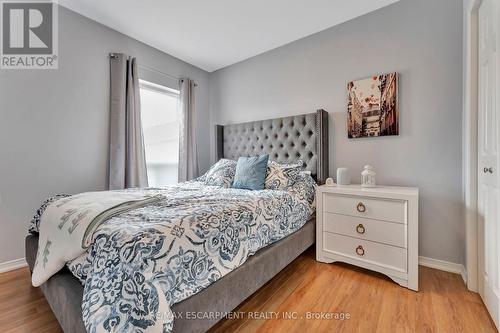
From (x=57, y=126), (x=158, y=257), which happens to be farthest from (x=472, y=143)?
(x=57, y=126)

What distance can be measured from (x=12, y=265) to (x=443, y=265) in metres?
3.90

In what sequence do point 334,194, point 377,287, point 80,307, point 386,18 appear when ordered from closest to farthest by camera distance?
point 80,307, point 377,287, point 334,194, point 386,18

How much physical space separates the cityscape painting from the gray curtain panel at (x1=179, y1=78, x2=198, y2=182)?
2211 millimetres

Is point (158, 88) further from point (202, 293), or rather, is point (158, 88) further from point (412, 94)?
point (412, 94)

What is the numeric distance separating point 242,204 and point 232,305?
596mm

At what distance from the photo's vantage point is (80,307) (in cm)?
97

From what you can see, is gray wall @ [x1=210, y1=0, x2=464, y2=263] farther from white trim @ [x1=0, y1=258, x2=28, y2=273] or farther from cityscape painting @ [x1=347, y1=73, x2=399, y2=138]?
white trim @ [x1=0, y1=258, x2=28, y2=273]

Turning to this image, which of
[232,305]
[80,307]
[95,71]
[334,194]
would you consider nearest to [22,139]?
[95,71]

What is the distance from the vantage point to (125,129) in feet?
8.69

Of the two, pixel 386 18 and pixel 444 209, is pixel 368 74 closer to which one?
pixel 386 18

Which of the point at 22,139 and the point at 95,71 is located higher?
the point at 95,71

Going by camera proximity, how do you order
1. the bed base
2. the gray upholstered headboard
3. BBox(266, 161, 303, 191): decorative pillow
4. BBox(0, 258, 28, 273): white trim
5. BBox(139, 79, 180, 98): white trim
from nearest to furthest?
the bed base → BBox(0, 258, 28, 273): white trim → BBox(266, 161, 303, 191): decorative pillow → the gray upholstered headboard → BBox(139, 79, 180, 98): white trim

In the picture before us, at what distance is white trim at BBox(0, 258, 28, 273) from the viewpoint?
1.98 m

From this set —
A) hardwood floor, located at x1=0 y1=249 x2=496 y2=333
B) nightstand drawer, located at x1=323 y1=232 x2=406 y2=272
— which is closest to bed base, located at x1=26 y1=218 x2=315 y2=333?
hardwood floor, located at x1=0 y1=249 x2=496 y2=333
